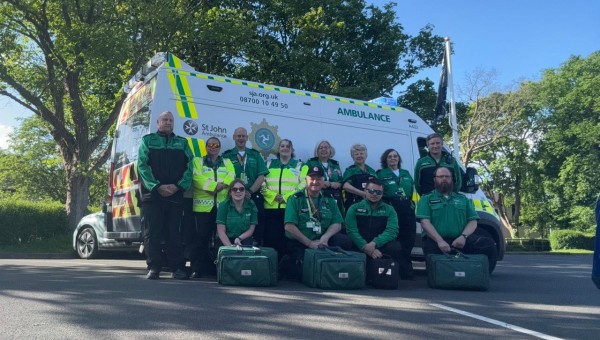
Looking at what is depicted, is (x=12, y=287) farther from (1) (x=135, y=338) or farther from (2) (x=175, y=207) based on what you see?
(1) (x=135, y=338)

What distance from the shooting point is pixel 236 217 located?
6.93 meters

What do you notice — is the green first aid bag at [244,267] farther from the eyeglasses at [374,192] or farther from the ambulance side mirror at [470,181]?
the ambulance side mirror at [470,181]

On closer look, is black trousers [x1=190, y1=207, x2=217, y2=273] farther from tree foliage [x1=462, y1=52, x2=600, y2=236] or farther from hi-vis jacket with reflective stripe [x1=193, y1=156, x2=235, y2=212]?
tree foliage [x1=462, y1=52, x2=600, y2=236]

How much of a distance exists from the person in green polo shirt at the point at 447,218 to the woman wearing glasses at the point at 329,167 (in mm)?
1203

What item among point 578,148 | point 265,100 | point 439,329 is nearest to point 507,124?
point 578,148

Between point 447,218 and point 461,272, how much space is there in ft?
2.67

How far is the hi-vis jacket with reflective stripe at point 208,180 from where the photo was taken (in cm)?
697

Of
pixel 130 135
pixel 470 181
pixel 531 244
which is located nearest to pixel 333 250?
pixel 470 181

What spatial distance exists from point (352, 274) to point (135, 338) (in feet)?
10.3

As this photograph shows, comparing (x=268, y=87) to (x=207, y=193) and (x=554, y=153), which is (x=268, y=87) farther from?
(x=554, y=153)

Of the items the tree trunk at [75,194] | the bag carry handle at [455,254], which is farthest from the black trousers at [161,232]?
the tree trunk at [75,194]

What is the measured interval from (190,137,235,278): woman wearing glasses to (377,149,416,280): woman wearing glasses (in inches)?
91.2

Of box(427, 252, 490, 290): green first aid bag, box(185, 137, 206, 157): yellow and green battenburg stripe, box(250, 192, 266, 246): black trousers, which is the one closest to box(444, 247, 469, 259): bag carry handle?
box(427, 252, 490, 290): green first aid bag

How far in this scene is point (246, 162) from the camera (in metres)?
7.36
